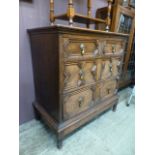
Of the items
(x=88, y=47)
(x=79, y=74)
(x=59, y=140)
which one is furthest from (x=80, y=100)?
(x=88, y=47)

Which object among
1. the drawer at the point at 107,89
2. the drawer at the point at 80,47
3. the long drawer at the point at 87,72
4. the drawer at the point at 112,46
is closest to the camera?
the drawer at the point at 80,47

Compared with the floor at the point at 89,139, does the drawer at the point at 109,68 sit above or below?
above

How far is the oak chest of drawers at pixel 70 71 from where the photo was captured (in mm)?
1032

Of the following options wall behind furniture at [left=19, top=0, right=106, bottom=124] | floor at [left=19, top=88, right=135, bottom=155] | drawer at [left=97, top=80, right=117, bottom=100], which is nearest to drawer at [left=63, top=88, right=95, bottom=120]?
drawer at [left=97, top=80, right=117, bottom=100]

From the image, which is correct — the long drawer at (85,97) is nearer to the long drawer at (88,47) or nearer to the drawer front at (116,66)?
the drawer front at (116,66)

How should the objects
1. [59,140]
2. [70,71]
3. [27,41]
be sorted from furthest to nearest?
1. [27,41]
2. [59,140]
3. [70,71]

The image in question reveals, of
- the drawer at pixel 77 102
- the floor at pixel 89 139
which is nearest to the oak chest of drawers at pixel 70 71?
the drawer at pixel 77 102

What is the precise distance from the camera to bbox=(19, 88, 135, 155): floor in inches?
49.8

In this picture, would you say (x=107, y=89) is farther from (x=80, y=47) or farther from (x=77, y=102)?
(x=80, y=47)

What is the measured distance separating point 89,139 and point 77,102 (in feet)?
1.48

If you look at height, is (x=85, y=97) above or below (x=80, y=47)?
below

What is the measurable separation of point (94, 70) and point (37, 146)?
943mm

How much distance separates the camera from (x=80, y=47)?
1.11 metres

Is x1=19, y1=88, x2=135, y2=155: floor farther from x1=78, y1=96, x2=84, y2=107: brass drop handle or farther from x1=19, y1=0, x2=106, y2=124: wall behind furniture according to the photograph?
x1=78, y1=96, x2=84, y2=107: brass drop handle
